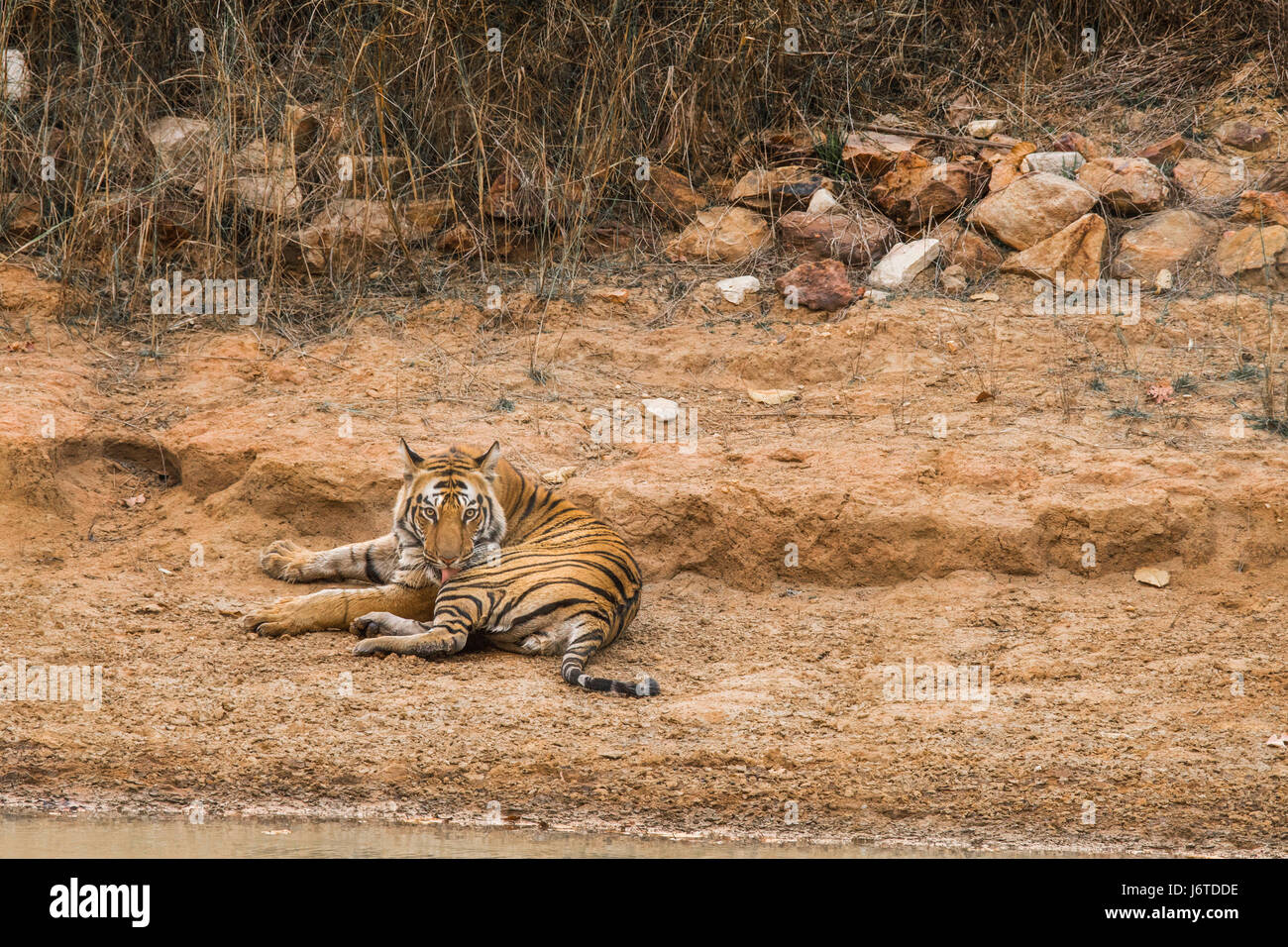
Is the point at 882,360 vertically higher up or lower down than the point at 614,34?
lower down

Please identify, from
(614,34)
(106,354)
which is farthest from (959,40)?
(106,354)

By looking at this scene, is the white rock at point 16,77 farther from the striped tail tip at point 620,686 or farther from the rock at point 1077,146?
the rock at point 1077,146

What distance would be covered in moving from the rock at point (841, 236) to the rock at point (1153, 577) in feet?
10.1

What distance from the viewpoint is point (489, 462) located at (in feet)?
19.6

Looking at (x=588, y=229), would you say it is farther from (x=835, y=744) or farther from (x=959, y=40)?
(x=835, y=744)

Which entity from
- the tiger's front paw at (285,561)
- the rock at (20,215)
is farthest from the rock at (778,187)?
the rock at (20,215)

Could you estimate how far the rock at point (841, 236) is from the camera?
28.2 feet

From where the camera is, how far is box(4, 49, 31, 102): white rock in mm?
8613

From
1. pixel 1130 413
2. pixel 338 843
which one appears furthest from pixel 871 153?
pixel 338 843

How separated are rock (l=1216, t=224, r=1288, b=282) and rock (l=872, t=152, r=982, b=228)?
5.04 feet

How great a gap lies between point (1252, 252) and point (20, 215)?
7.43 meters

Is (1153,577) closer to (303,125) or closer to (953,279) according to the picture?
(953,279)

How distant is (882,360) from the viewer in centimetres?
770

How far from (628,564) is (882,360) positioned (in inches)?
99.8
